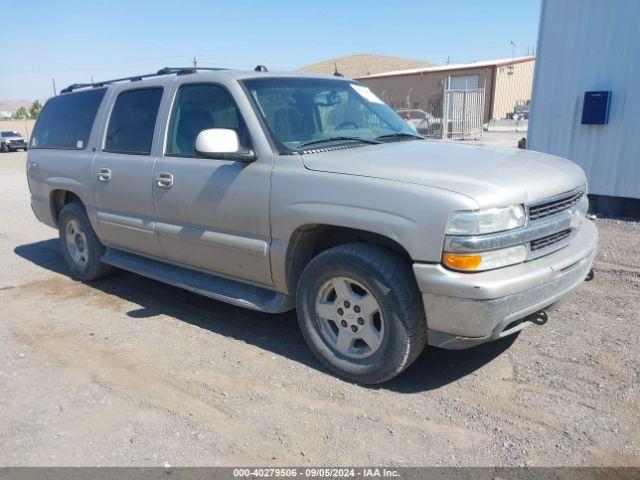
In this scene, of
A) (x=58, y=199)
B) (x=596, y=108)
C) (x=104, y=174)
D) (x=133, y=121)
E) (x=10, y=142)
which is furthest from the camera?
(x=10, y=142)

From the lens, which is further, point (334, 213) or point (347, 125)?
point (347, 125)

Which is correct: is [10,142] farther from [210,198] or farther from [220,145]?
[220,145]

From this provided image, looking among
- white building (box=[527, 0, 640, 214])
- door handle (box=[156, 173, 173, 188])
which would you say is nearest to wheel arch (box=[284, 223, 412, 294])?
door handle (box=[156, 173, 173, 188])

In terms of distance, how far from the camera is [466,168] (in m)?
3.21

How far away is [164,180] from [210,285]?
0.91 m

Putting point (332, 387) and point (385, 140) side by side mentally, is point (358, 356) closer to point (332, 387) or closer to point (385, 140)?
point (332, 387)

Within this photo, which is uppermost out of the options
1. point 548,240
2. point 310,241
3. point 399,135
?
point 399,135

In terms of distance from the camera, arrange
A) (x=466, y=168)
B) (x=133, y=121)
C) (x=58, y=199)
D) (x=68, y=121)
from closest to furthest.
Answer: (x=466, y=168)
(x=133, y=121)
(x=68, y=121)
(x=58, y=199)

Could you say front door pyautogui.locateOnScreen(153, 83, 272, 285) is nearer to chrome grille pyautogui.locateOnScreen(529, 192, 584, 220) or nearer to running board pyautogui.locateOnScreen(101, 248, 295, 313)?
running board pyautogui.locateOnScreen(101, 248, 295, 313)

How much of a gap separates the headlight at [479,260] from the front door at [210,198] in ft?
4.36

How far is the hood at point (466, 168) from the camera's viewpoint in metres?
2.96

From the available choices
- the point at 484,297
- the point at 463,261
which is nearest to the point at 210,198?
the point at 463,261

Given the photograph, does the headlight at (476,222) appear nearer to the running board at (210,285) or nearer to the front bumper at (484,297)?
the front bumper at (484,297)

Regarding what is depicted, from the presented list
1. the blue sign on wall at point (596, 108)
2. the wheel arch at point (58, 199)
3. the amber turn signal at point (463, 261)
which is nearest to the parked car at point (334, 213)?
the amber turn signal at point (463, 261)
